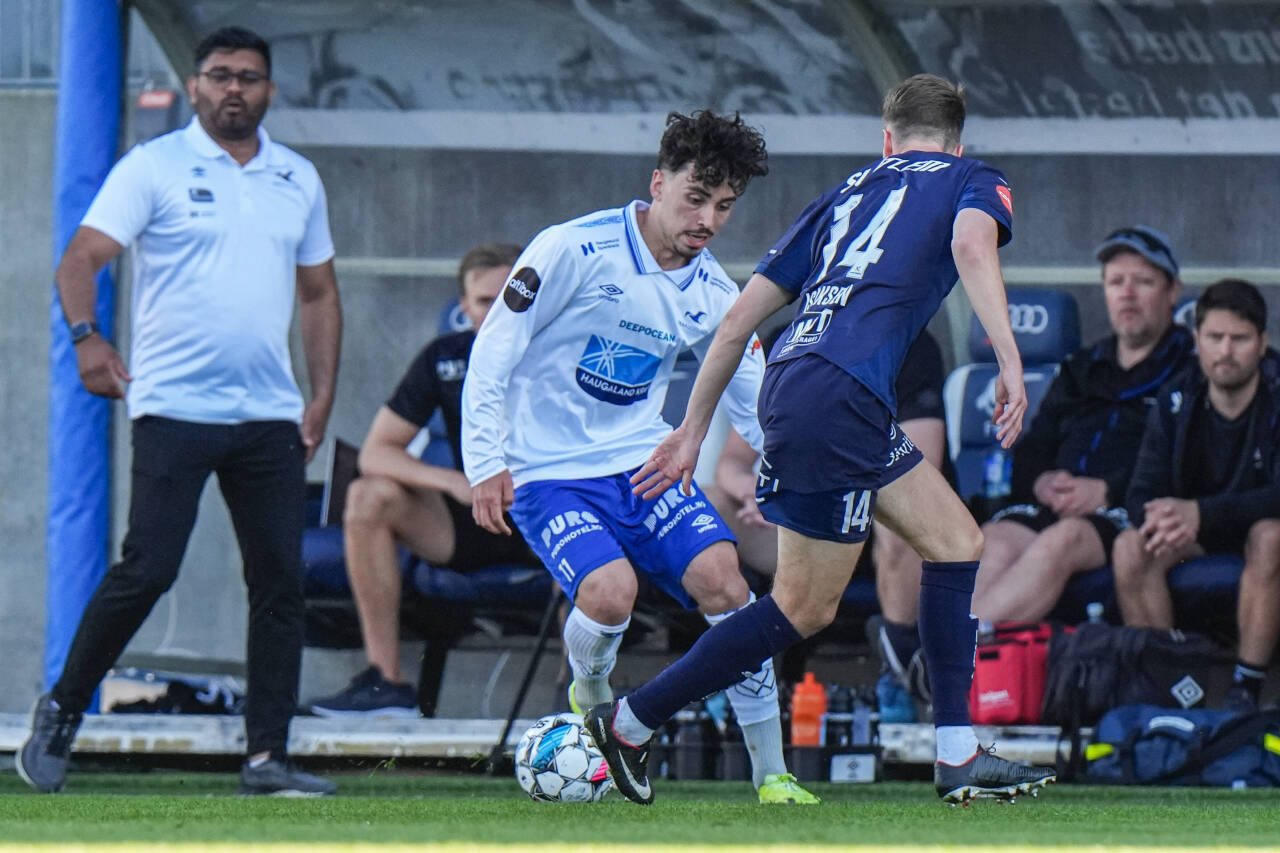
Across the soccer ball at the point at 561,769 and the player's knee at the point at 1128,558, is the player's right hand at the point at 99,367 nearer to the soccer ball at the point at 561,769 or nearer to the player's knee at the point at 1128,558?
the soccer ball at the point at 561,769

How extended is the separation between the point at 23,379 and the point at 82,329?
284 centimetres

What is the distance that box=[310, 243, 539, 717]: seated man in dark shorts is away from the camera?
240 inches

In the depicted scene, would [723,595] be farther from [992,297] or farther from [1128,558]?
[1128,558]

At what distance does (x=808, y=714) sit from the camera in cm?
563

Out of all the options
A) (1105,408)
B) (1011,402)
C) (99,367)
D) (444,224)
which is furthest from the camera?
(444,224)

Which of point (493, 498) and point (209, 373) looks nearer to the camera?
point (493, 498)

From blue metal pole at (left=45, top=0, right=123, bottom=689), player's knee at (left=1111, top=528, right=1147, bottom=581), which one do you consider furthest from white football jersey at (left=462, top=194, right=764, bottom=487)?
blue metal pole at (left=45, top=0, right=123, bottom=689)

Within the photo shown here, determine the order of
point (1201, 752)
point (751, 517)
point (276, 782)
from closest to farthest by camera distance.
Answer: point (276, 782), point (1201, 752), point (751, 517)

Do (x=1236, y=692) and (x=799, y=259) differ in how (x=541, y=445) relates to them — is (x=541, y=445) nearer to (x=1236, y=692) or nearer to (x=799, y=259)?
(x=799, y=259)

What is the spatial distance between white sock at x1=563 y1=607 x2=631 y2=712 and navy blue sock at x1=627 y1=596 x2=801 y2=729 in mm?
528

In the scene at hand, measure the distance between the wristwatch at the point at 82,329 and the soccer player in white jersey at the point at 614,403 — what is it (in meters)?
1.16

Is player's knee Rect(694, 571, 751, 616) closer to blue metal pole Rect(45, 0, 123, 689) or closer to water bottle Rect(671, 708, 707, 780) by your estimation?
water bottle Rect(671, 708, 707, 780)

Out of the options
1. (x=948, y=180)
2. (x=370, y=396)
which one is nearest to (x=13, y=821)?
(x=948, y=180)

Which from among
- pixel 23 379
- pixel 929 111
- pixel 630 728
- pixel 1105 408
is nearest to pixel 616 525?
pixel 630 728
